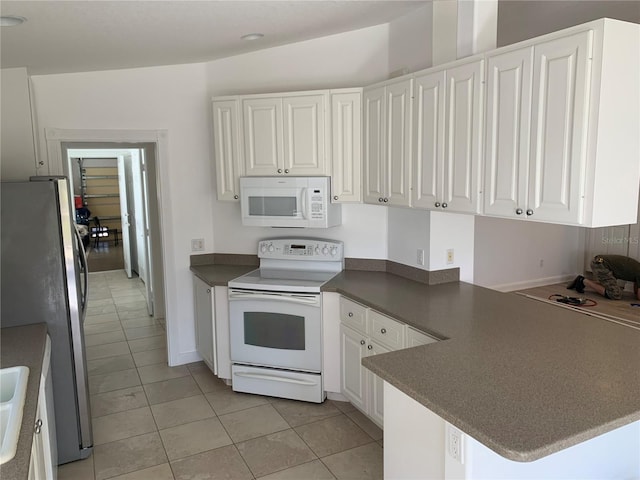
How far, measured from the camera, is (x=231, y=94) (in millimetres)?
4074

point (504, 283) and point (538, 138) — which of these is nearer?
point (538, 138)

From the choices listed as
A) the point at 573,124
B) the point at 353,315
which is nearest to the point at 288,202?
the point at 353,315

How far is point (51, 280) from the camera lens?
8.98ft

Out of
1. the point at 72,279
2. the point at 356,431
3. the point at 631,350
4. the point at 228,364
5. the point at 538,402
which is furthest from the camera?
the point at 228,364

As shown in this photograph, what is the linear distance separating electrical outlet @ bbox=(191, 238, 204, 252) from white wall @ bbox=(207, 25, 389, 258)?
43 cm

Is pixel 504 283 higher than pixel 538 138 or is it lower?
lower

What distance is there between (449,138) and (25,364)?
2352mm

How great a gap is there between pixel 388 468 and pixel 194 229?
279cm

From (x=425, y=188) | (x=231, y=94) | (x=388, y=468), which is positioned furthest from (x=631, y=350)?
(x=231, y=94)

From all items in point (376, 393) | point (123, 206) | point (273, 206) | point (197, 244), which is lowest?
point (376, 393)

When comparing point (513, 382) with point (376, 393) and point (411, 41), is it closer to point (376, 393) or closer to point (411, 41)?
point (376, 393)

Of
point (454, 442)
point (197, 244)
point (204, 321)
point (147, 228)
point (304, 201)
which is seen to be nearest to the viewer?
point (454, 442)

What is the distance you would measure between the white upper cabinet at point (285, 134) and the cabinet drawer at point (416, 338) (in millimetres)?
1434

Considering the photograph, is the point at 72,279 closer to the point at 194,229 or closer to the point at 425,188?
the point at 194,229
